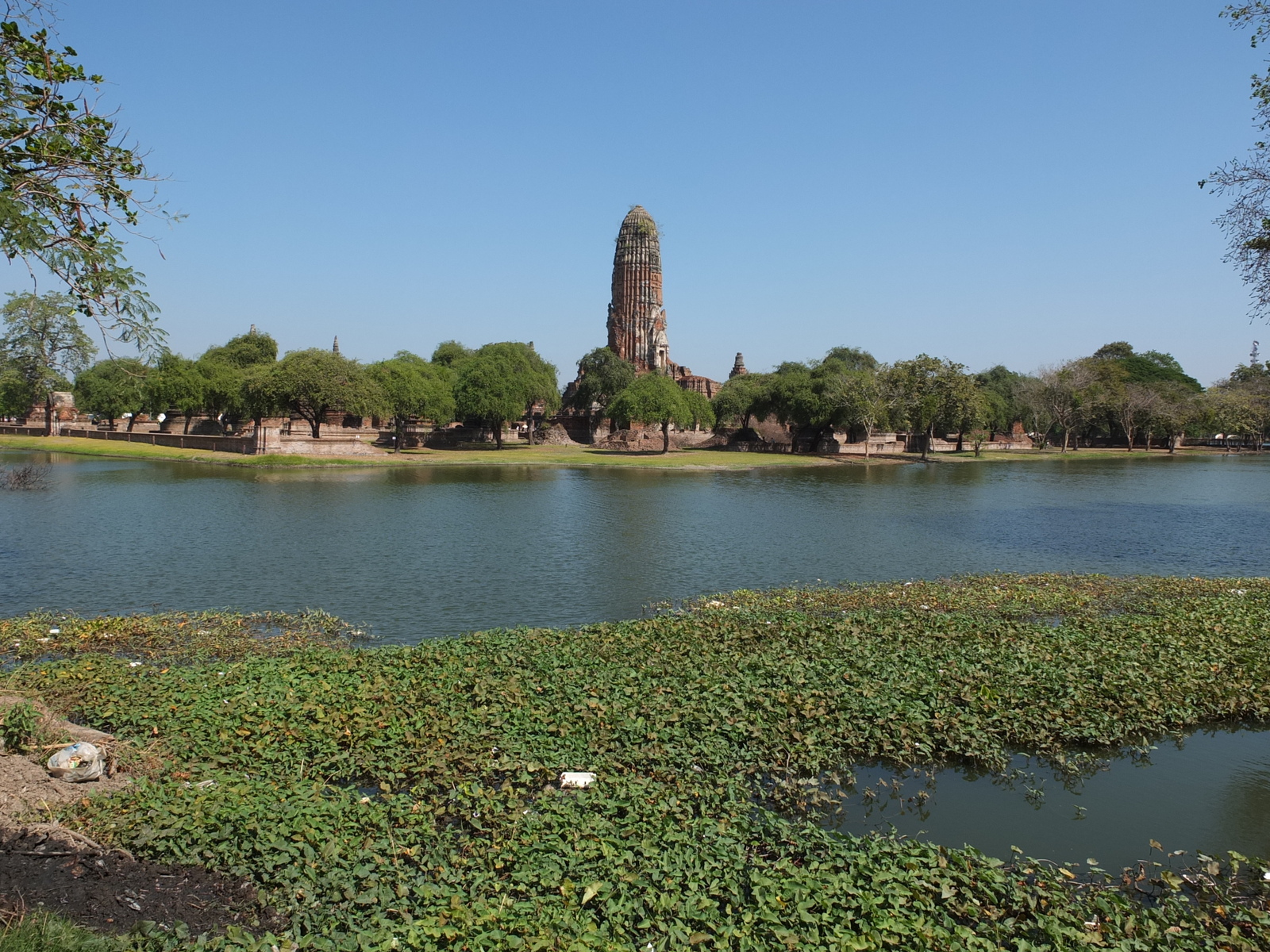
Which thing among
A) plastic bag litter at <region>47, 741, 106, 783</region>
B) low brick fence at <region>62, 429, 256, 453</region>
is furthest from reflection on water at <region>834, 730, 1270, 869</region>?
low brick fence at <region>62, 429, 256, 453</region>

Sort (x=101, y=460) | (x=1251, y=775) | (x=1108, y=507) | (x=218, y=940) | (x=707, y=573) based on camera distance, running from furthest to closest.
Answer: (x=101, y=460)
(x=1108, y=507)
(x=707, y=573)
(x=1251, y=775)
(x=218, y=940)

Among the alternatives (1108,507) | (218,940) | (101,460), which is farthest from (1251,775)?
(101,460)

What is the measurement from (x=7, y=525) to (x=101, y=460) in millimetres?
33489

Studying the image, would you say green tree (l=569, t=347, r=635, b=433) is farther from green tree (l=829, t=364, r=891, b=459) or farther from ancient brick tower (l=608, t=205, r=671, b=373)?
green tree (l=829, t=364, r=891, b=459)

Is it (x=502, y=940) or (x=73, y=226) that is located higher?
(x=73, y=226)

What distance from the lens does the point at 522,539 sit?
24859mm

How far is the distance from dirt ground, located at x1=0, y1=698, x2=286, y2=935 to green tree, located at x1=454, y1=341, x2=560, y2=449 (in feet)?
211

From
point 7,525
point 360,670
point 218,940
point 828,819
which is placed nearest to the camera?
point 218,940

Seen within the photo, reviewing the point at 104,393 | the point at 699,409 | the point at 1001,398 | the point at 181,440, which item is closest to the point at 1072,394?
the point at 1001,398

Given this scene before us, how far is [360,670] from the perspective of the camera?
35.7ft

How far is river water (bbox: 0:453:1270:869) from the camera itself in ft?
27.3

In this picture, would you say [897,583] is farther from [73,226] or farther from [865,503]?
[865,503]

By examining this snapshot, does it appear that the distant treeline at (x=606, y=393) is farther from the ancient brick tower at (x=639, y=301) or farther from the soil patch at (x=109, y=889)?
the soil patch at (x=109, y=889)

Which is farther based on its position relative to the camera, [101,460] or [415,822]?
[101,460]
